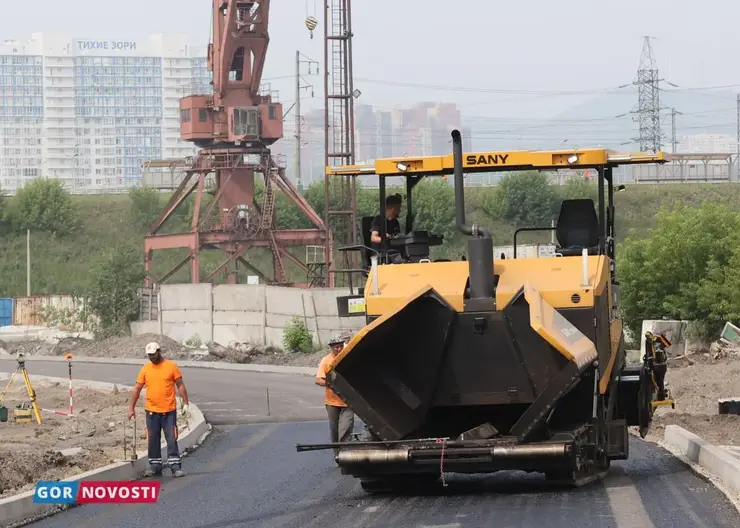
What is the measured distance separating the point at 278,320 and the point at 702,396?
22.6m

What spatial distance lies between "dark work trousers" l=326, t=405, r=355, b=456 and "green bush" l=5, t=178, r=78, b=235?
79339mm

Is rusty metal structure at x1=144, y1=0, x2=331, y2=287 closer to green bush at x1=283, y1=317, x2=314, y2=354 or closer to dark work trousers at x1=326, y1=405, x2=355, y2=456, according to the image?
green bush at x1=283, y1=317, x2=314, y2=354

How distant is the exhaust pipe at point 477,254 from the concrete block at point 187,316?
124 ft

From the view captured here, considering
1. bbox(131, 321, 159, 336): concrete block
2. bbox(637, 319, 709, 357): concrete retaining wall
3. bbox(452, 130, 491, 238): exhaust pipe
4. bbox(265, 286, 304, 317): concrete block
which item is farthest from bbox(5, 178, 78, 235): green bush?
bbox(452, 130, 491, 238): exhaust pipe

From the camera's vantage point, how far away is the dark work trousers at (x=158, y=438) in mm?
15250

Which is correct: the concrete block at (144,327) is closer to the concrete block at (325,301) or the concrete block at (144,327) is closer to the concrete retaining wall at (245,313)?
the concrete retaining wall at (245,313)

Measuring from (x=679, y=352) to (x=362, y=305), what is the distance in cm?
2703

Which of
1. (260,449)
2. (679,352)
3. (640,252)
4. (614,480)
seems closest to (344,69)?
(640,252)

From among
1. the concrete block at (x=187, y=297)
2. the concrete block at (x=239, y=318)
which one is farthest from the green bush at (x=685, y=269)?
the concrete block at (x=187, y=297)

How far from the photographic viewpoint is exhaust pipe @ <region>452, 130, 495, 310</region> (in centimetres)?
1219

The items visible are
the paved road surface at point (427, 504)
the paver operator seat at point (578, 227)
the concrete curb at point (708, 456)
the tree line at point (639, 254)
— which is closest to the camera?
the paved road surface at point (427, 504)

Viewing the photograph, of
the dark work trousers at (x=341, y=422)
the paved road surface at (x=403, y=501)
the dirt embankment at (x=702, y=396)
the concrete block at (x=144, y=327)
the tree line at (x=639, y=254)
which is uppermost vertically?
the tree line at (x=639, y=254)

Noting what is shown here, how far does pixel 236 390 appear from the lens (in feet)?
113

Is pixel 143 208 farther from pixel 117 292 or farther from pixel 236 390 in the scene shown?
pixel 236 390
